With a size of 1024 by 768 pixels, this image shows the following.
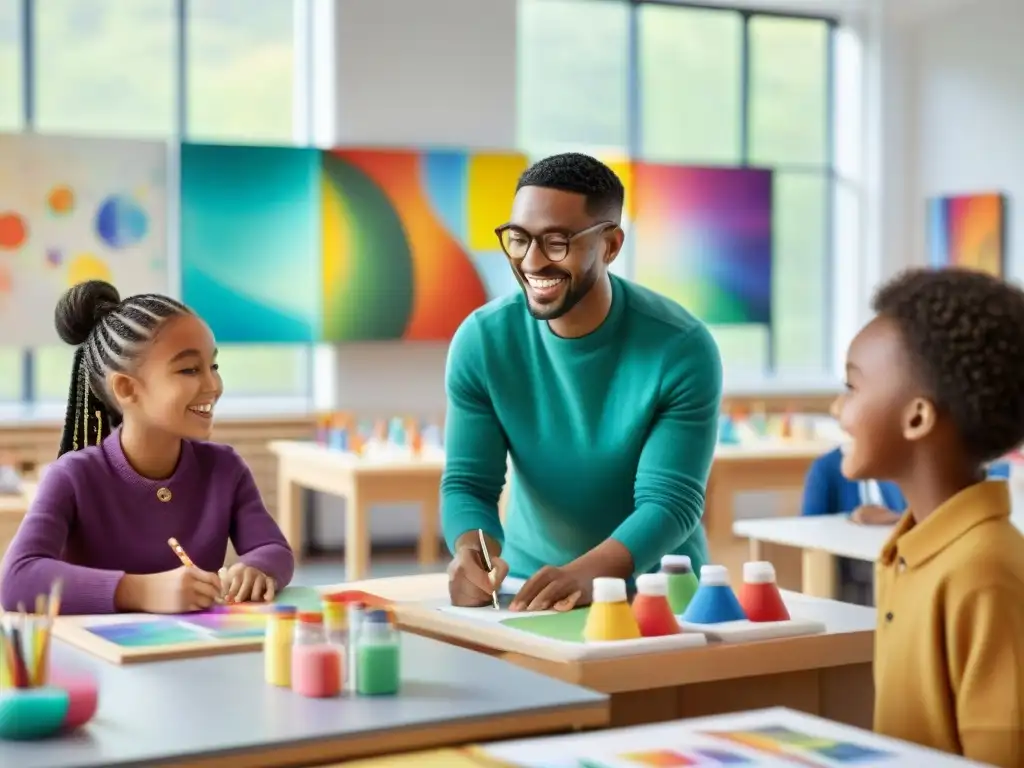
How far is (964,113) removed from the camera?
32.6ft

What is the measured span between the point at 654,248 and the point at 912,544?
7.77m

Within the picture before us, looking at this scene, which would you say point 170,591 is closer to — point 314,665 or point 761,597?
point 314,665

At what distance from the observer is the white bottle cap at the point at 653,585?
2.20 m

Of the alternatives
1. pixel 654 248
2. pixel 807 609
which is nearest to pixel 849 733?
pixel 807 609

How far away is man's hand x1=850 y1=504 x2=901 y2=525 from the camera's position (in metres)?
4.34

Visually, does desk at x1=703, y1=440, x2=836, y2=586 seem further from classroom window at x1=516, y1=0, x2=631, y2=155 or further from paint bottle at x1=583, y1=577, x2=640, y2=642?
paint bottle at x1=583, y1=577, x2=640, y2=642

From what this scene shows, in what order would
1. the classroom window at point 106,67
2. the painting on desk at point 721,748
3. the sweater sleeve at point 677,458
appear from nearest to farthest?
1. the painting on desk at point 721,748
2. the sweater sleeve at point 677,458
3. the classroom window at point 106,67

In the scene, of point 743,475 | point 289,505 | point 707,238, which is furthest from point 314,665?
point 707,238

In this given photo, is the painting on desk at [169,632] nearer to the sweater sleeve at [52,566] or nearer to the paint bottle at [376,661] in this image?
the sweater sleeve at [52,566]

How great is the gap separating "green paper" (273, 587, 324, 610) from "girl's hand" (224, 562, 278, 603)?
0.02 meters

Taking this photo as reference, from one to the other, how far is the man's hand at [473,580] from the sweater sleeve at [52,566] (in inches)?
19.4

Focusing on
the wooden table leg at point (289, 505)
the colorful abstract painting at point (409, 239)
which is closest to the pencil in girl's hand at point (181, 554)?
the wooden table leg at point (289, 505)

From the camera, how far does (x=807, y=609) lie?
8.20 ft

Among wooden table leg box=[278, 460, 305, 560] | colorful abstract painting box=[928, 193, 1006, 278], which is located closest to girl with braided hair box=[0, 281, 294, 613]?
wooden table leg box=[278, 460, 305, 560]
